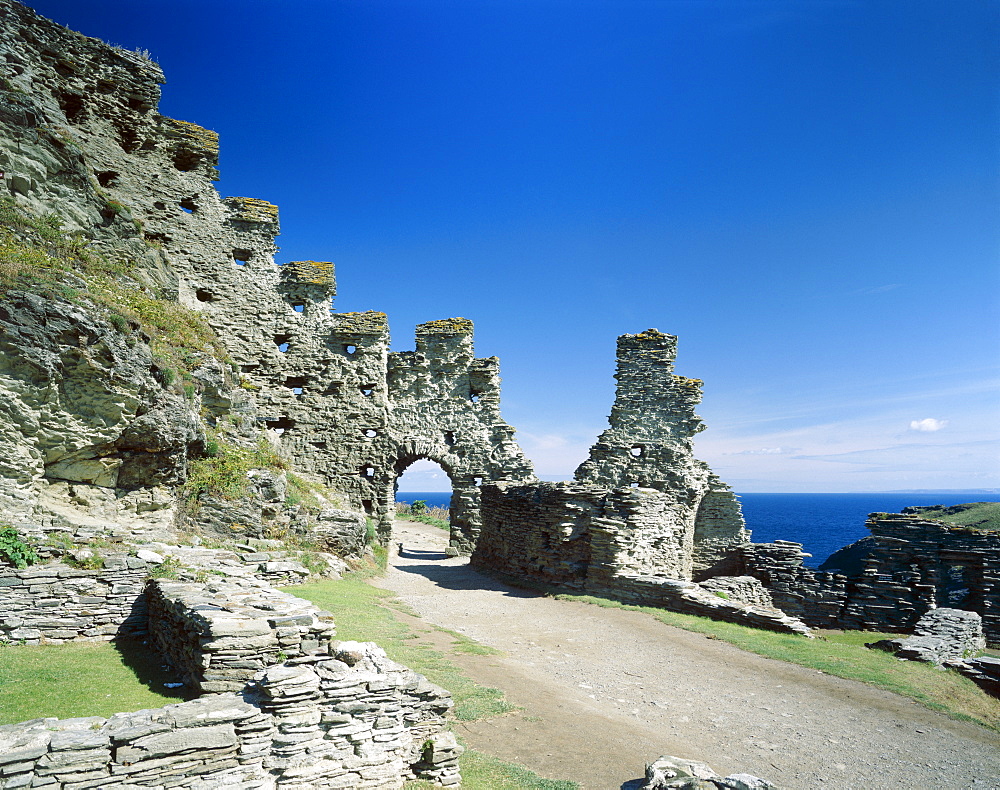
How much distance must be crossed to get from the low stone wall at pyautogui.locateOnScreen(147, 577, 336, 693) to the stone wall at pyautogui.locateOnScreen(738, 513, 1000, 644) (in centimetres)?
1464

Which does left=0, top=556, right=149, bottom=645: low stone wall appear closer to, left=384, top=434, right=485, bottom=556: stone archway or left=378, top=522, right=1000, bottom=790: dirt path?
left=378, top=522, right=1000, bottom=790: dirt path

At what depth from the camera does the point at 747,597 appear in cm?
1588

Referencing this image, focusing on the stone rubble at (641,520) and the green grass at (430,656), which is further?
the stone rubble at (641,520)

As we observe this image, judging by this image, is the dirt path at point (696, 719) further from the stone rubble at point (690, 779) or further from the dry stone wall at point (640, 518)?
the dry stone wall at point (640, 518)

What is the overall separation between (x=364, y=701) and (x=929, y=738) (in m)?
7.45

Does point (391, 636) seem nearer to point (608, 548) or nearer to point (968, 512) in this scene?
point (608, 548)

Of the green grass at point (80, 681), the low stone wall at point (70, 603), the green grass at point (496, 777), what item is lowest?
the green grass at point (496, 777)

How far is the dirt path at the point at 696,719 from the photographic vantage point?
20.5 ft

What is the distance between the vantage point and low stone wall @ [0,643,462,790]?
15.1ft

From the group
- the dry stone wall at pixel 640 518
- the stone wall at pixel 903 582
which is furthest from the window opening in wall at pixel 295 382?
the stone wall at pixel 903 582

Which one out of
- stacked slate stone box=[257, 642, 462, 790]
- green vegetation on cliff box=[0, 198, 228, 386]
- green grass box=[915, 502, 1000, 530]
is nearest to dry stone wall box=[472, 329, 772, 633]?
stacked slate stone box=[257, 642, 462, 790]

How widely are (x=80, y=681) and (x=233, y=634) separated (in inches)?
90.3

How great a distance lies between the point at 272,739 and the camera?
548cm

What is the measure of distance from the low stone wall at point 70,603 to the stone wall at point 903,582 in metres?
16.6
